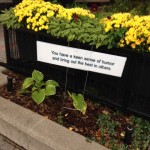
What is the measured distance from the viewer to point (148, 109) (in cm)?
373

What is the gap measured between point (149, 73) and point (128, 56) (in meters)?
0.34

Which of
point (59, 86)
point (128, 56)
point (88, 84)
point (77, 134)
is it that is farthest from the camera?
point (59, 86)

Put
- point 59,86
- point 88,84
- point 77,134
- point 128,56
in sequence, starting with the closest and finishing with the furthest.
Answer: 1. point 77,134
2. point 128,56
3. point 88,84
4. point 59,86

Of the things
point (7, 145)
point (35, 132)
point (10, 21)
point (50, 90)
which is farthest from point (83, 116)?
point (10, 21)

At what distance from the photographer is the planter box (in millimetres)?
3621

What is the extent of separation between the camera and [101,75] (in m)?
3.95

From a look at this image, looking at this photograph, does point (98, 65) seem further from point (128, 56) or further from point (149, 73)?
point (149, 73)

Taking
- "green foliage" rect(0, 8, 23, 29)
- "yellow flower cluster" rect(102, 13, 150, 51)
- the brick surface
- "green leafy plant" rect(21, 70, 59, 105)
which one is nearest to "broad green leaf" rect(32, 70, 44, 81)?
"green leafy plant" rect(21, 70, 59, 105)

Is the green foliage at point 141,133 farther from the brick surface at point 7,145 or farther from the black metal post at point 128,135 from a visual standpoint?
the brick surface at point 7,145

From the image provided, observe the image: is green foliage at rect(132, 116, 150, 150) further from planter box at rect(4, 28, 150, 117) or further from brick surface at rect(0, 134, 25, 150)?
brick surface at rect(0, 134, 25, 150)

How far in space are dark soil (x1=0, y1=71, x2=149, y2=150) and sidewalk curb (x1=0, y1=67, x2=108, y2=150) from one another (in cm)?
15

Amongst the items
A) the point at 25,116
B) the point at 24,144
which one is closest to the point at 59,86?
the point at 25,116

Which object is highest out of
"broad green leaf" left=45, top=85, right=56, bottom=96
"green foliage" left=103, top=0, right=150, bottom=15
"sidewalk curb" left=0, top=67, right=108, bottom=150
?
"green foliage" left=103, top=0, right=150, bottom=15

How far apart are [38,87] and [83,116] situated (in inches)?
32.3
